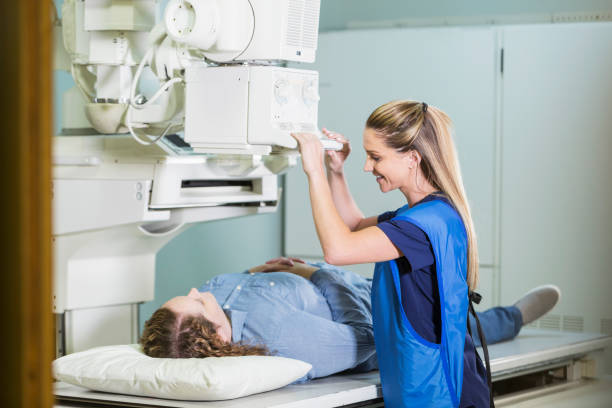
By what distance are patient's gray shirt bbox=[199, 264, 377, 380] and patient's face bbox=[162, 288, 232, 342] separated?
0.08ft

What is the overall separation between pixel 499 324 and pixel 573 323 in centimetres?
86

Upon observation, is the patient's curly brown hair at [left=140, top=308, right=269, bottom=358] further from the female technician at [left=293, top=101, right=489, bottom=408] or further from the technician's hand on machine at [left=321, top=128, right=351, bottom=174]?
the technician's hand on machine at [left=321, top=128, right=351, bottom=174]

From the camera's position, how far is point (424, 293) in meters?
1.89

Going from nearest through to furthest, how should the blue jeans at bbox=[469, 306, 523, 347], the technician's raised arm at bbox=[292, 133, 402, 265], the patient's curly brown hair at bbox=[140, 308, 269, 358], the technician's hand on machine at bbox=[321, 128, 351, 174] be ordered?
the technician's raised arm at bbox=[292, 133, 402, 265], the patient's curly brown hair at bbox=[140, 308, 269, 358], the technician's hand on machine at bbox=[321, 128, 351, 174], the blue jeans at bbox=[469, 306, 523, 347]

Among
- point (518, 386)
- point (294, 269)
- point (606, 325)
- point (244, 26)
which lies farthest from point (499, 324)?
point (244, 26)

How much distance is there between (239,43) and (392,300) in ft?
2.34

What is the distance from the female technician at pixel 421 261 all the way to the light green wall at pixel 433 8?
6.80 feet

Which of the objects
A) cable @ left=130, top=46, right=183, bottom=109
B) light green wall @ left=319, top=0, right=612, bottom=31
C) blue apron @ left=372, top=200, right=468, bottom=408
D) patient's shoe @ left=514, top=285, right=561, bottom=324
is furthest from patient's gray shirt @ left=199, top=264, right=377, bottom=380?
light green wall @ left=319, top=0, right=612, bottom=31

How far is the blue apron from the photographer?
1.85 metres

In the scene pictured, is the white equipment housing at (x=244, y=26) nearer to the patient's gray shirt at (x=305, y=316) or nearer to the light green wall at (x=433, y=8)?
the patient's gray shirt at (x=305, y=316)

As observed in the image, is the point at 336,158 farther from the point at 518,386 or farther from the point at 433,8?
the point at 433,8

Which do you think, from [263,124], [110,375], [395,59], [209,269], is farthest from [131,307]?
[395,59]

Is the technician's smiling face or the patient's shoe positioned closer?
the technician's smiling face

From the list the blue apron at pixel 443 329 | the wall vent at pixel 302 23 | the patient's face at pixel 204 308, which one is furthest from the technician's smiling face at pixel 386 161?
the patient's face at pixel 204 308
